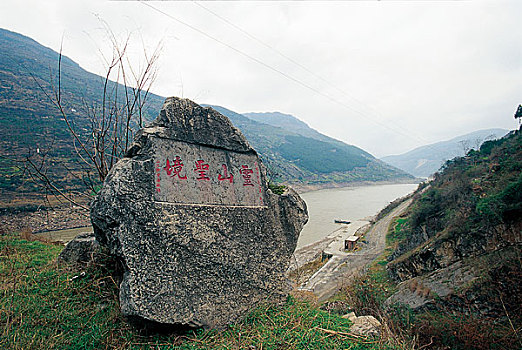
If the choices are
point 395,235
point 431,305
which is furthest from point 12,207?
point 395,235

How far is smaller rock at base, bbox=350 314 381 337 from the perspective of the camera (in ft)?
10.4

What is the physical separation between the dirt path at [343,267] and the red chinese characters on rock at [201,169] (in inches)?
301

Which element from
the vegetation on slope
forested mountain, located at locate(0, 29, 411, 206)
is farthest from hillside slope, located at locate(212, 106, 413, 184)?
the vegetation on slope

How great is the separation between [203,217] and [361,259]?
13812mm

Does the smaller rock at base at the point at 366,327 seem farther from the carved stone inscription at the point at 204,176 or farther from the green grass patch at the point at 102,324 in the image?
the carved stone inscription at the point at 204,176

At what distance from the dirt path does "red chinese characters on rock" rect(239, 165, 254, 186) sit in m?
7.11

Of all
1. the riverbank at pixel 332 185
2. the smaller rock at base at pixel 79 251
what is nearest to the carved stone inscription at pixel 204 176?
the smaller rock at base at pixel 79 251

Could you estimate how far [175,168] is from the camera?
3.07m

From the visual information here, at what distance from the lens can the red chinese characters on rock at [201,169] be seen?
10.6ft

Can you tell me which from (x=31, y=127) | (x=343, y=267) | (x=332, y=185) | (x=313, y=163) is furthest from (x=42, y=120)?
(x=313, y=163)

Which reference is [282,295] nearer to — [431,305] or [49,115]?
[431,305]

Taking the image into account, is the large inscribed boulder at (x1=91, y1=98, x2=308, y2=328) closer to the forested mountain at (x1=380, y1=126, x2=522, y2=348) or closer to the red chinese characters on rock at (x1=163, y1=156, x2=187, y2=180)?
the red chinese characters on rock at (x1=163, y1=156, x2=187, y2=180)

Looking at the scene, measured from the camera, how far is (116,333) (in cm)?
254

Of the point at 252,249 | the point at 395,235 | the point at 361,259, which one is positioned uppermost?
the point at 252,249
